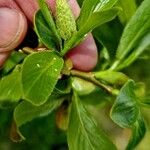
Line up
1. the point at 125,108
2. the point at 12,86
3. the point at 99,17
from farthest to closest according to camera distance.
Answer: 1. the point at 12,86
2. the point at 125,108
3. the point at 99,17

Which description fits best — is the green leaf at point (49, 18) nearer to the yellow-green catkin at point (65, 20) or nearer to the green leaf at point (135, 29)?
the yellow-green catkin at point (65, 20)

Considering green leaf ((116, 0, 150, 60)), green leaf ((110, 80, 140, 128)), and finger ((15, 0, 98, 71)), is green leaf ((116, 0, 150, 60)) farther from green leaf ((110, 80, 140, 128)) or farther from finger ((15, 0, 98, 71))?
green leaf ((110, 80, 140, 128))

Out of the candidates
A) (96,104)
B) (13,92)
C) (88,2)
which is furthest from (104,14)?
(96,104)

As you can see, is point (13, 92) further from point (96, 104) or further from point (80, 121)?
point (96, 104)

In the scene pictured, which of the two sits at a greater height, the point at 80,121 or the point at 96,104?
the point at 80,121

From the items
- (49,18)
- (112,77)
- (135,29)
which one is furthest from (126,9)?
(49,18)

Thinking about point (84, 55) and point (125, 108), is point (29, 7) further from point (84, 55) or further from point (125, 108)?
point (125, 108)
